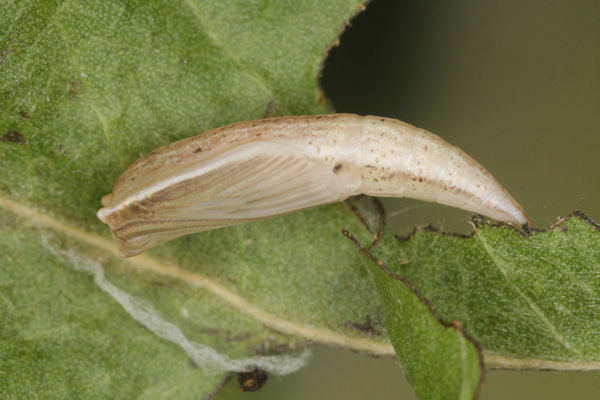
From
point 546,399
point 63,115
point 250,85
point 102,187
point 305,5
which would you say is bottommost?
point 546,399

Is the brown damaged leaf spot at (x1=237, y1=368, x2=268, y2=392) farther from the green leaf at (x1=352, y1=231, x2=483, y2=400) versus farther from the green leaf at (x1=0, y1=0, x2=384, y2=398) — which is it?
the green leaf at (x1=352, y1=231, x2=483, y2=400)

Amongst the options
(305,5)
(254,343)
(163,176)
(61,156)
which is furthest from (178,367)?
(305,5)

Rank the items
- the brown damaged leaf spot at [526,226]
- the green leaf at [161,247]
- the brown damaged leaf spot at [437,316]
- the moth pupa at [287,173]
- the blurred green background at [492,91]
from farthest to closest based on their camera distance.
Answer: the blurred green background at [492,91] < the green leaf at [161,247] < the moth pupa at [287,173] < the brown damaged leaf spot at [526,226] < the brown damaged leaf spot at [437,316]

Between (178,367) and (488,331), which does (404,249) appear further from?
(178,367)

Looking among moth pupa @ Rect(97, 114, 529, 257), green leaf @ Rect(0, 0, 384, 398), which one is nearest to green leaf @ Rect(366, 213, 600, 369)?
moth pupa @ Rect(97, 114, 529, 257)

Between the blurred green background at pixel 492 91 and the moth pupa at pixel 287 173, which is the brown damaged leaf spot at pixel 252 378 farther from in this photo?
the moth pupa at pixel 287 173

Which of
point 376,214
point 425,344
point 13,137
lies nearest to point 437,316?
point 425,344

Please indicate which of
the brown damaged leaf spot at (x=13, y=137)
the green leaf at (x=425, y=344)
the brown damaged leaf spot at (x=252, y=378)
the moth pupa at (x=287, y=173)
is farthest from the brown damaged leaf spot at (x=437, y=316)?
the brown damaged leaf spot at (x=13, y=137)
